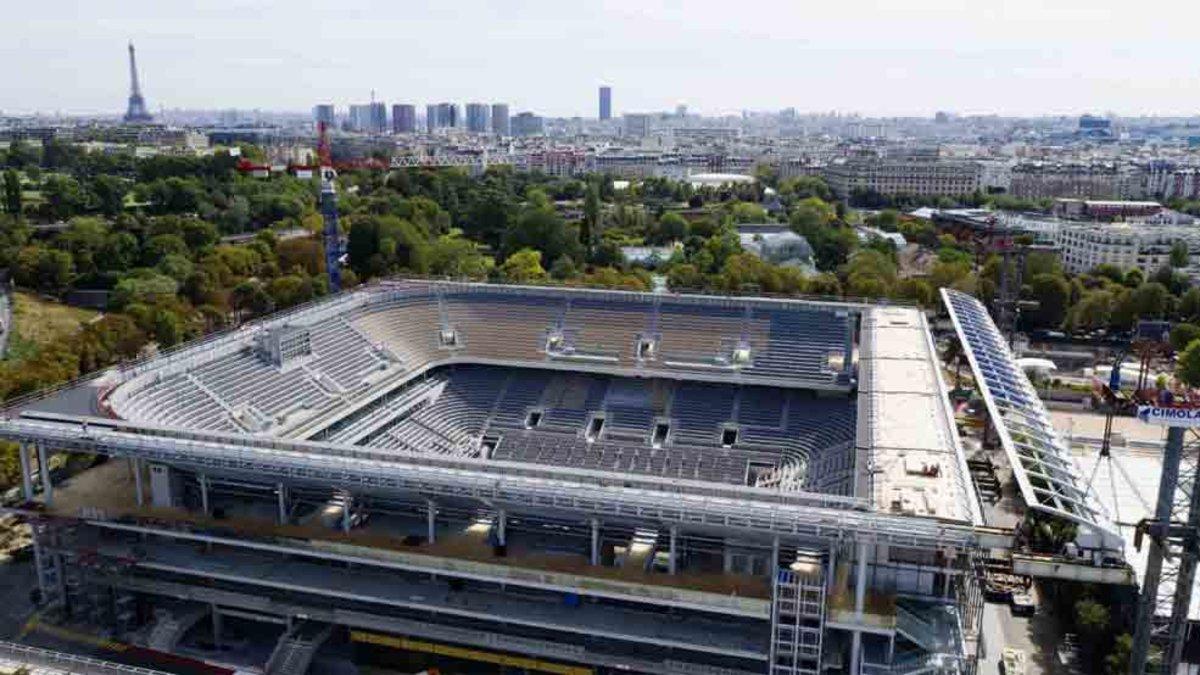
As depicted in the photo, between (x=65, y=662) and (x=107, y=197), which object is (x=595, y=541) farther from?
(x=107, y=197)

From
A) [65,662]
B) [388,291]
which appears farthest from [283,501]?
[388,291]

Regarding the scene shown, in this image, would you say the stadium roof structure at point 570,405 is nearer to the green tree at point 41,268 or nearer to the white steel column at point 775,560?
the white steel column at point 775,560

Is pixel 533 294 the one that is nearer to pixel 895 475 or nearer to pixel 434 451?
pixel 434 451

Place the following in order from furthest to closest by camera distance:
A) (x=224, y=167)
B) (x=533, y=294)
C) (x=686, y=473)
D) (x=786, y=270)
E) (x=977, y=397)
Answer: (x=224, y=167), (x=786, y=270), (x=977, y=397), (x=533, y=294), (x=686, y=473)

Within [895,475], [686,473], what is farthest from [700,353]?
[895,475]

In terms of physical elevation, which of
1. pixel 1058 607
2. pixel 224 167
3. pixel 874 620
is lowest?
pixel 1058 607

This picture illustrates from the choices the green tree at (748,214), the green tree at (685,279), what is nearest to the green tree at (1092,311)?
the green tree at (685,279)
